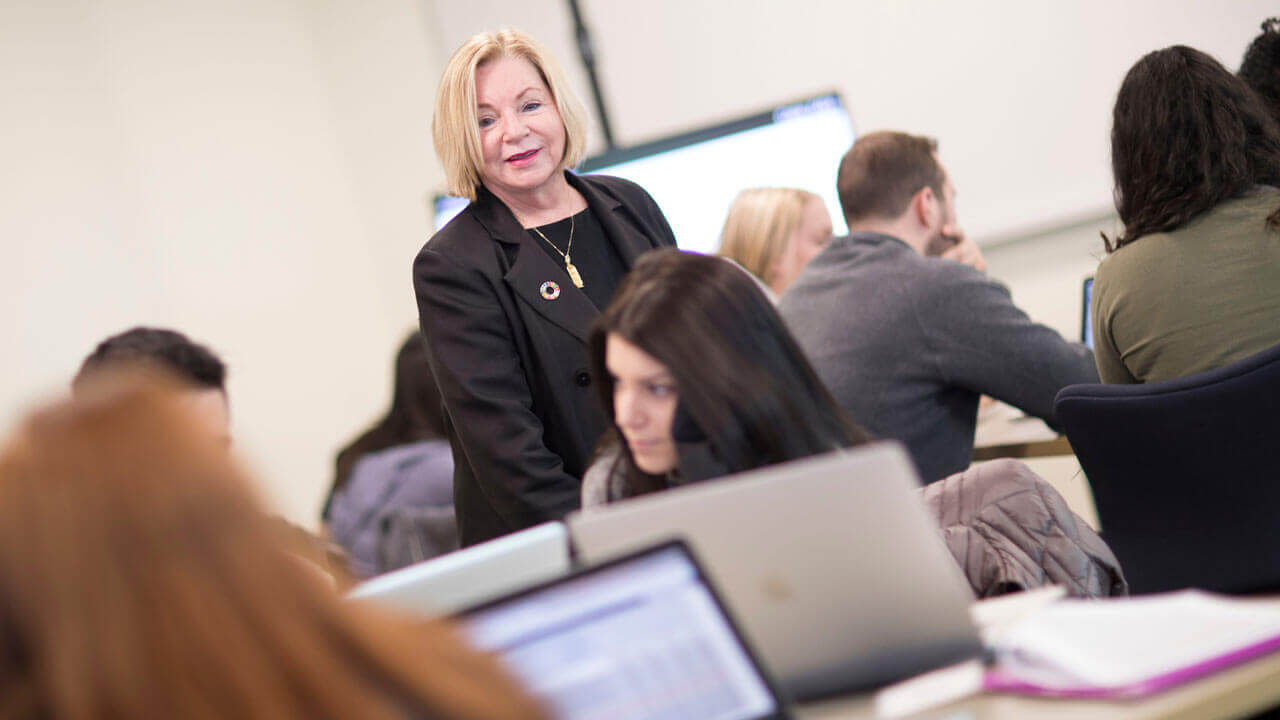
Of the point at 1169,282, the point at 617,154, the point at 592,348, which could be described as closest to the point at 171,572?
the point at 592,348

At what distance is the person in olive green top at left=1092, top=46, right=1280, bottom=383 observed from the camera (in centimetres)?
227

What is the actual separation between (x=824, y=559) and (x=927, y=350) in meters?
1.41

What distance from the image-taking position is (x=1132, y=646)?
1190mm

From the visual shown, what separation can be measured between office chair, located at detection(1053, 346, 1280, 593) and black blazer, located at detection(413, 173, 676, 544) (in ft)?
2.84

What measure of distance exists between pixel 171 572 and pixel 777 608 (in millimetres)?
701

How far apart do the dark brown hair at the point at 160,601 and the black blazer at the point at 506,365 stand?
143 centimetres

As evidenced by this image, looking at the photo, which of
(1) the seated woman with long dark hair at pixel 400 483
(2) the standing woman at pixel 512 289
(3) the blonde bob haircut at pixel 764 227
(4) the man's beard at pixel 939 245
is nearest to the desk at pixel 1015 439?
(4) the man's beard at pixel 939 245

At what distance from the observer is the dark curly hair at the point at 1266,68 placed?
9.94 ft

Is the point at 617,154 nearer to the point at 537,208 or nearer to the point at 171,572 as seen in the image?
the point at 537,208

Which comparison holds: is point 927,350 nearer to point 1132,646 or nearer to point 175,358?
point 1132,646

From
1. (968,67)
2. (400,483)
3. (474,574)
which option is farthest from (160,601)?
(968,67)

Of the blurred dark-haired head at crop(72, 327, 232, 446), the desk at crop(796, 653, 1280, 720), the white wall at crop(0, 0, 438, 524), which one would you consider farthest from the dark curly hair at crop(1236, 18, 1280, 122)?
the white wall at crop(0, 0, 438, 524)

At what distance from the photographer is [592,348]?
187 centimetres

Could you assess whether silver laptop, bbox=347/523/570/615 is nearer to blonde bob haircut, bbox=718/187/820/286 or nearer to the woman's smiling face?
the woman's smiling face
